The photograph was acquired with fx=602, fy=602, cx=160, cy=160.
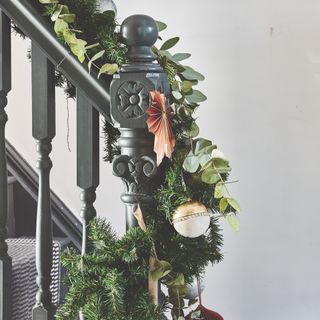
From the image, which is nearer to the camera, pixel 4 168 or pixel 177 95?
pixel 177 95

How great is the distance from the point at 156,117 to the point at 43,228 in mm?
353

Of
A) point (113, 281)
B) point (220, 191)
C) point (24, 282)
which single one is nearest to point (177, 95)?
point (220, 191)

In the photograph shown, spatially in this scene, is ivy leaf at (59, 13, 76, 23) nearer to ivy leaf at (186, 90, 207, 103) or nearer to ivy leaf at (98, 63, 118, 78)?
ivy leaf at (98, 63, 118, 78)

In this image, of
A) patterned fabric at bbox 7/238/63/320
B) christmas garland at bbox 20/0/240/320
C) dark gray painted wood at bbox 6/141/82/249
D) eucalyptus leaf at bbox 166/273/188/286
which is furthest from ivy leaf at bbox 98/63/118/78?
dark gray painted wood at bbox 6/141/82/249

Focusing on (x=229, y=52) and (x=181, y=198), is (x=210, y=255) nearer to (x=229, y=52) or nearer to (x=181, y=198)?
(x=181, y=198)

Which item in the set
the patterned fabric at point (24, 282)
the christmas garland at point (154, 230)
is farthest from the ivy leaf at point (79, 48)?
the patterned fabric at point (24, 282)

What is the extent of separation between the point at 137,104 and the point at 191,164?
12cm

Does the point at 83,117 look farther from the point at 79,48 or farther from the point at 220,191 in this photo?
the point at 220,191

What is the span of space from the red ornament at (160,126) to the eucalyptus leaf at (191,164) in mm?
27

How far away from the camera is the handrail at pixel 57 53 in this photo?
37.8 inches

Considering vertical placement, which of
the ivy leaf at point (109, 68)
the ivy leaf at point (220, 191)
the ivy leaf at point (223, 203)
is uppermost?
the ivy leaf at point (109, 68)

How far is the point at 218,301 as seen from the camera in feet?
6.01

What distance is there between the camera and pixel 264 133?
1737 millimetres

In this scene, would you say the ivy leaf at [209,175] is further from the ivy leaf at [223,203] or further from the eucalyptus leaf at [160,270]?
the eucalyptus leaf at [160,270]
